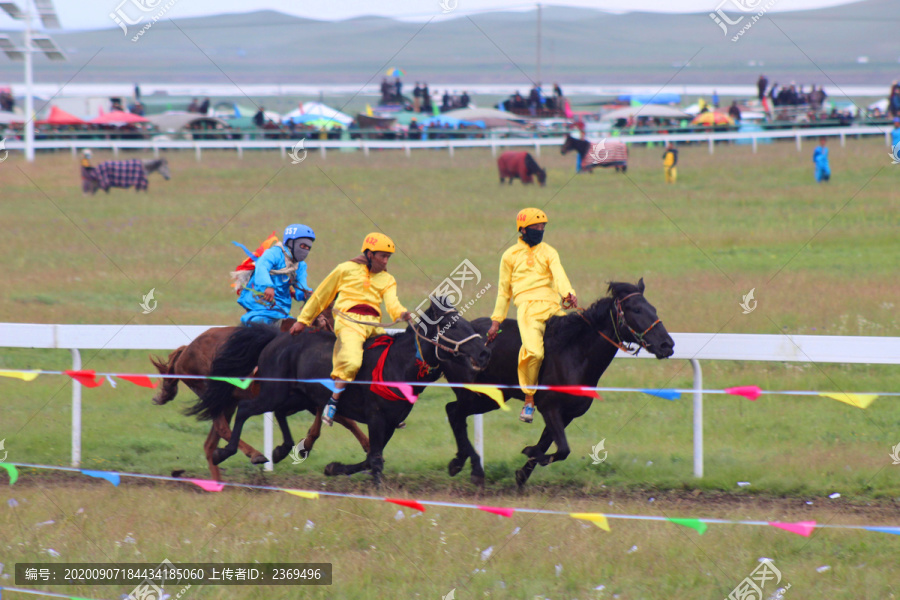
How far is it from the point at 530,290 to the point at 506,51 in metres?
101

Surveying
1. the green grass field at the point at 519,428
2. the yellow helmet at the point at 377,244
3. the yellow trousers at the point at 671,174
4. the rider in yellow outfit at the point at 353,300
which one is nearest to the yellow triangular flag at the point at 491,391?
the green grass field at the point at 519,428

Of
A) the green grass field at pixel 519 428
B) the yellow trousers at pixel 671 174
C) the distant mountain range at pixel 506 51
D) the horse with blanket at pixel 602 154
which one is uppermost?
the distant mountain range at pixel 506 51

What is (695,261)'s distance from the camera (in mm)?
16297

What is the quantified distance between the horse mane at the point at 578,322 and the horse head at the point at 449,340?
2.72ft

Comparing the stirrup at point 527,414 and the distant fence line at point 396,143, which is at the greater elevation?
the distant fence line at point 396,143

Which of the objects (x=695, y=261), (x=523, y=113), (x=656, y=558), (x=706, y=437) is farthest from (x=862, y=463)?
(x=523, y=113)

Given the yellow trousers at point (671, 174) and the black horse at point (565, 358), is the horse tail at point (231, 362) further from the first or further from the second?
the yellow trousers at point (671, 174)

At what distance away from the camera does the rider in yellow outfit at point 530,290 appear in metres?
7.77

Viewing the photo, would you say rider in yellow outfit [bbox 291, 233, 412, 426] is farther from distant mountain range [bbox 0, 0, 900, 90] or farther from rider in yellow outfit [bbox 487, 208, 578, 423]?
distant mountain range [bbox 0, 0, 900, 90]

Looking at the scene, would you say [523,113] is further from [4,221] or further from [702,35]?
[702,35]

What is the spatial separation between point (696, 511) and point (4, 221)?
1831cm

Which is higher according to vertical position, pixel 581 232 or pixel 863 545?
pixel 581 232

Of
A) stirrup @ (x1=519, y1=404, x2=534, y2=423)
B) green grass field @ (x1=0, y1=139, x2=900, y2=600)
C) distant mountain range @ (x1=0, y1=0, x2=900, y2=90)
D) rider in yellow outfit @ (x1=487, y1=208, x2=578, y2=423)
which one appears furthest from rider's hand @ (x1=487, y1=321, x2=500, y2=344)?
distant mountain range @ (x1=0, y1=0, x2=900, y2=90)

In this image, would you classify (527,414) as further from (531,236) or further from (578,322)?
(531,236)
